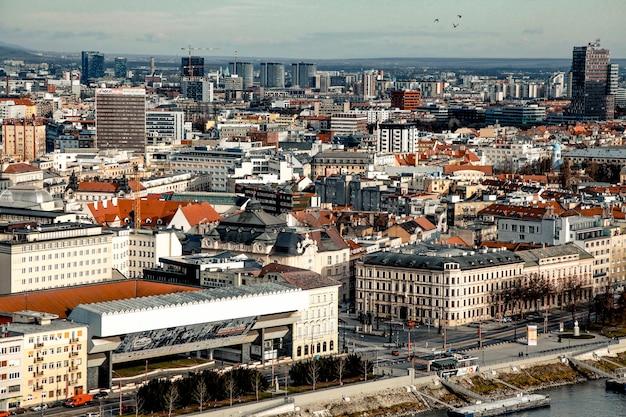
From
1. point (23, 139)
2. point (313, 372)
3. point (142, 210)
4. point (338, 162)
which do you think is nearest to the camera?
point (313, 372)

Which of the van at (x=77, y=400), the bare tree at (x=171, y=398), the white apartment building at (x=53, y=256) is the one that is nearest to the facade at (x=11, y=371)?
the van at (x=77, y=400)

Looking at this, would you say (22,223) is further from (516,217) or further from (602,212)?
(602,212)

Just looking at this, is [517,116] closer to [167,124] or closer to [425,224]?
[167,124]

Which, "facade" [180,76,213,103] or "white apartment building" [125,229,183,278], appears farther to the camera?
"facade" [180,76,213,103]

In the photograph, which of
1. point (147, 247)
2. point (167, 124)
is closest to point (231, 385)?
point (147, 247)

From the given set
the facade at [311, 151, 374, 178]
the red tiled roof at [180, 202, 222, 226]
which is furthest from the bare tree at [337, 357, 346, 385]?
the facade at [311, 151, 374, 178]

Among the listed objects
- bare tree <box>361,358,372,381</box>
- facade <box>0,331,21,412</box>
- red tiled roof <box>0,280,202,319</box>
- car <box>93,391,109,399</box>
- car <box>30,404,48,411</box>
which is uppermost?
red tiled roof <box>0,280,202,319</box>

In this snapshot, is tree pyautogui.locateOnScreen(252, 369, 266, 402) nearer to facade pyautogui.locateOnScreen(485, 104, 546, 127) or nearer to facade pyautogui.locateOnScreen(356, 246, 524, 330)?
facade pyautogui.locateOnScreen(356, 246, 524, 330)
